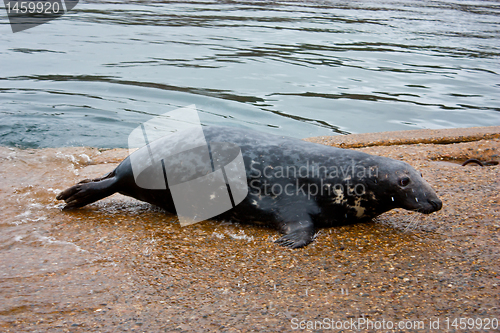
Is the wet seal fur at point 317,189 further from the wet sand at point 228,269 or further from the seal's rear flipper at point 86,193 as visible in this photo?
the seal's rear flipper at point 86,193

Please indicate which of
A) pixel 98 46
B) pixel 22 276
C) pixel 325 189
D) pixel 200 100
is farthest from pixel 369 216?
pixel 98 46

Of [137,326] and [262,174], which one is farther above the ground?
[262,174]

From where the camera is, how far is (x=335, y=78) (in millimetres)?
9156

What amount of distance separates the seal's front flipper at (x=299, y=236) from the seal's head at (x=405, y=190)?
0.56m

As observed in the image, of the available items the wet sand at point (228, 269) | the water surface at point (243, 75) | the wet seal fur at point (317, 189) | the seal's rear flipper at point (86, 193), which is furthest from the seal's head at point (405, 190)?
the water surface at point (243, 75)

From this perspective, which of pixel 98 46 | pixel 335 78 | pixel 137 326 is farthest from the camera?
pixel 98 46

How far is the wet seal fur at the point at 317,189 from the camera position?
9.86 ft

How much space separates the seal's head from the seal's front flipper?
0.56 meters

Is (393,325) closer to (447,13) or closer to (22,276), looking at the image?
(22,276)

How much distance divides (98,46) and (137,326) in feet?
33.7

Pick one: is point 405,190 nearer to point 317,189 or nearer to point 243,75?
point 317,189

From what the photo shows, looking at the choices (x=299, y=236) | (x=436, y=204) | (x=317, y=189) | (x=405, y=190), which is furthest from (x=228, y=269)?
(x=436, y=204)

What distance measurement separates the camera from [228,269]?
2.55 m

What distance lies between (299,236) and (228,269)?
572 millimetres
